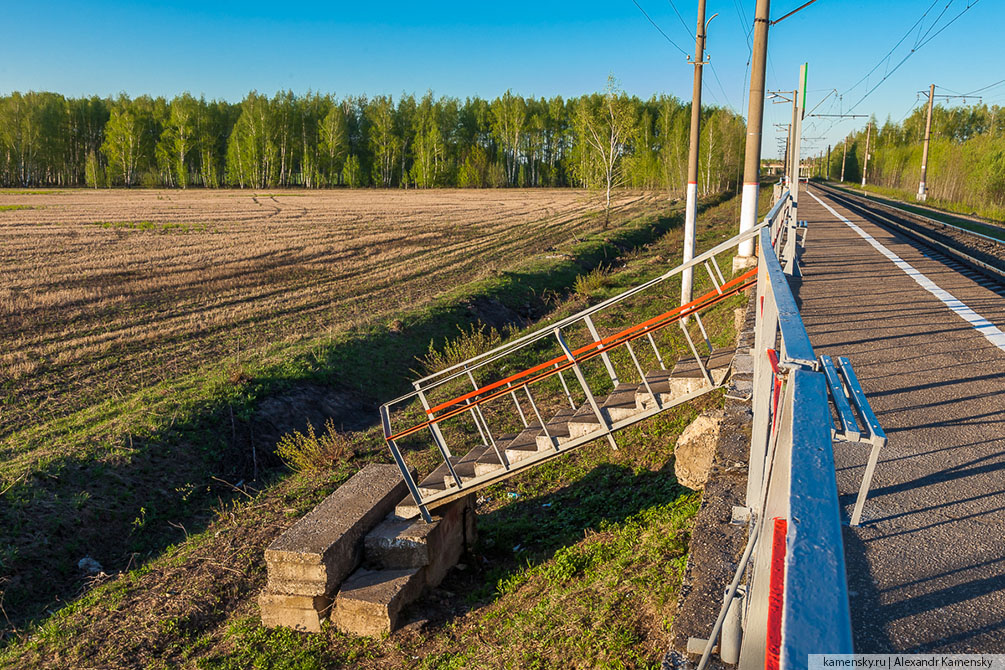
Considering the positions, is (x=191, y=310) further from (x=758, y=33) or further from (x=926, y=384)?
(x=926, y=384)

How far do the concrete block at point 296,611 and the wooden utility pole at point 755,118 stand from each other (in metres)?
10.7

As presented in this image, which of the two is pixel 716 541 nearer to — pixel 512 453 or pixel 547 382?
pixel 512 453

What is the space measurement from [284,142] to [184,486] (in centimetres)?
8832

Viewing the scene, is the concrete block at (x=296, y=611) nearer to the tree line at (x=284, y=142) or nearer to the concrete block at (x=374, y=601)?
the concrete block at (x=374, y=601)

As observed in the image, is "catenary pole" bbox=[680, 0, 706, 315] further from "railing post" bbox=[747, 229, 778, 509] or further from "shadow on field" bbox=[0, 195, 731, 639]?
"railing post" bbox=[747, 229, 778, 509]

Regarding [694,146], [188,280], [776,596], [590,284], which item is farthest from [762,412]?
[188,280]

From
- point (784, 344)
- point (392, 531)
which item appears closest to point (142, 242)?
point (392, 531)

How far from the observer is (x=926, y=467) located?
13.5 feet

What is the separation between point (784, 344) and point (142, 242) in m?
32.5

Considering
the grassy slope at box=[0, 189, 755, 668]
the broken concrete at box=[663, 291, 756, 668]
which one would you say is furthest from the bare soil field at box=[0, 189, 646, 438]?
the broken concrete at box=[663, 291, 756, 668]

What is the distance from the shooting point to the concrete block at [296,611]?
6230mm

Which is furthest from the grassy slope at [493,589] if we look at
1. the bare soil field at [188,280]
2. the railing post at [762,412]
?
the bare soil field at [188,280]

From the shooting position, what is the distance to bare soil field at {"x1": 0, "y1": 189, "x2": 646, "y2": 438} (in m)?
12.7

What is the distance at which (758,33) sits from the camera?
14.4 metres
